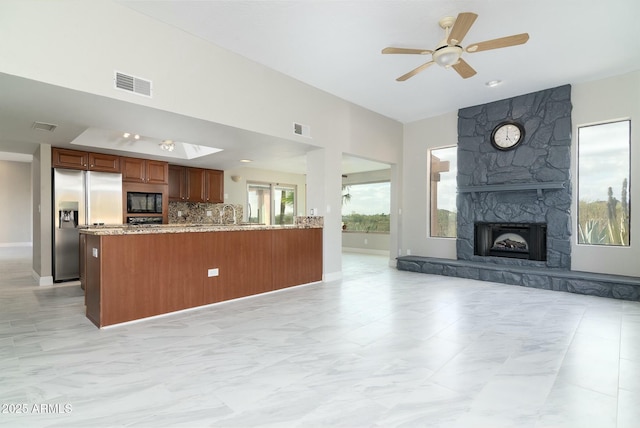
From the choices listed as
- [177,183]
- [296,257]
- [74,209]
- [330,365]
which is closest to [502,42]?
[330,365]

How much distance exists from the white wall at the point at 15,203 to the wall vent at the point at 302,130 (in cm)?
1105

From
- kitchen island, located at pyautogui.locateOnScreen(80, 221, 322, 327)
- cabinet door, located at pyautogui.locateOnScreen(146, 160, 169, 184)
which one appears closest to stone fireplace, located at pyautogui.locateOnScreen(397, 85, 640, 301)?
kitchen island, located at pyautogui.locateOnScreen(80, 221, 322, 327)

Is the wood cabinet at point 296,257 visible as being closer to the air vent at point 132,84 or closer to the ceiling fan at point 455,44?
the air vent at point 132,84

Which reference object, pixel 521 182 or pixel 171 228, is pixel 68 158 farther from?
pixel 521 182

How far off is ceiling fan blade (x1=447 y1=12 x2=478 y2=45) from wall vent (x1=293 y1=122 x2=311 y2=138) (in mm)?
2253

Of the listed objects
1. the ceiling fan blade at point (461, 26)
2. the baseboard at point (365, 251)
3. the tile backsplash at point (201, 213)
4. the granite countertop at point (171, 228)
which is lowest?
the baseboard at point (365, 251)

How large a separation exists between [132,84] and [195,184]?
4454mm

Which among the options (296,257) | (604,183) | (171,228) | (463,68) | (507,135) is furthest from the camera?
(507,135)

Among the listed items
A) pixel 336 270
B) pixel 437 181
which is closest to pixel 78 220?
pixel 336 270

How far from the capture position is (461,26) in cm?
285

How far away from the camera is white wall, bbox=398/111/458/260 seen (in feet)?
21.0

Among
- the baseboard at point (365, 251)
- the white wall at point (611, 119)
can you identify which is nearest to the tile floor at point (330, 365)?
the white wall at point (611, 119)

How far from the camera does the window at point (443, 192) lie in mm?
6418

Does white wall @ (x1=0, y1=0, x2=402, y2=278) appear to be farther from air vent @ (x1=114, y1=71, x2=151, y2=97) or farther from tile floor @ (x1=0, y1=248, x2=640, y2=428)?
tile floor @ (x1=0, y1=248, x2=640, y2=428)
